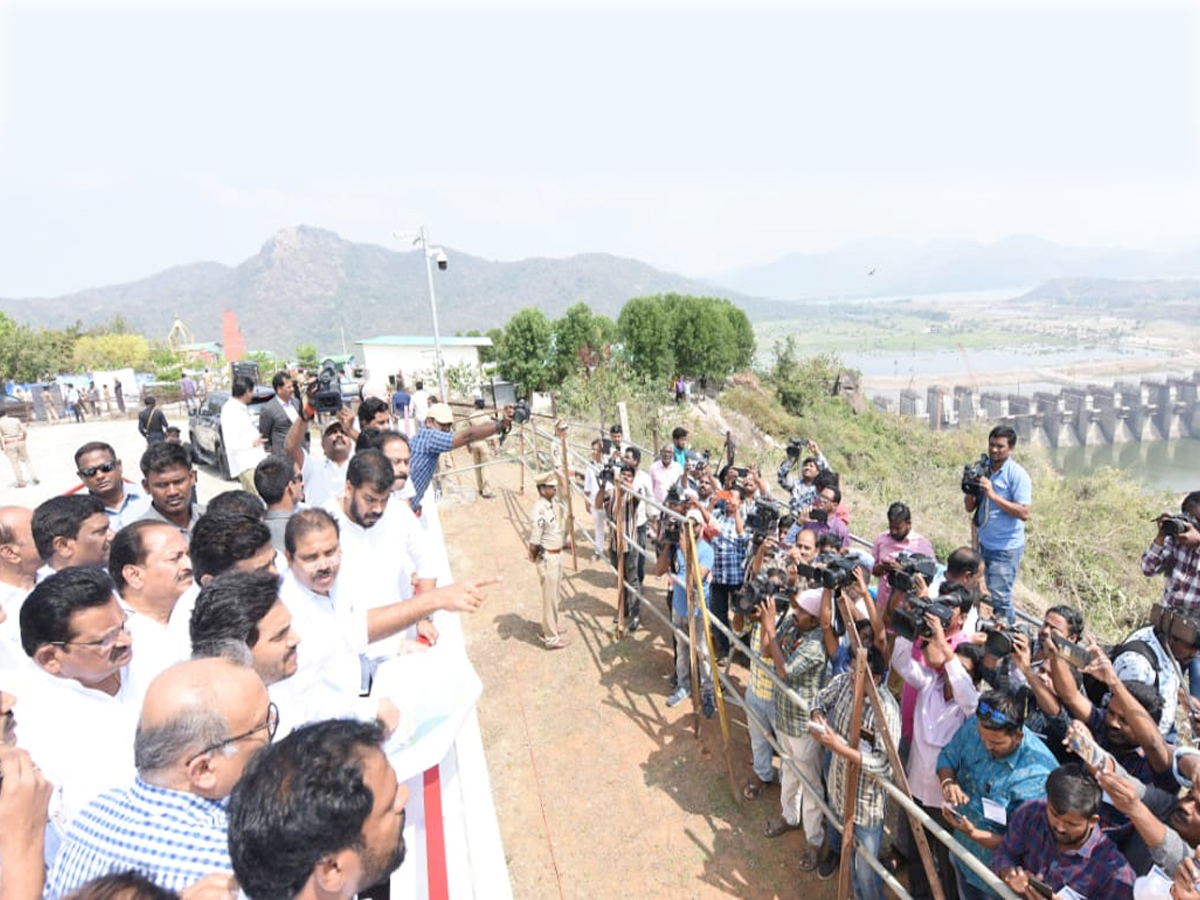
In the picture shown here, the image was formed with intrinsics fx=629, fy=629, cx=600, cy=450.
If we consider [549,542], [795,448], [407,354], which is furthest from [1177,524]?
[407,354]

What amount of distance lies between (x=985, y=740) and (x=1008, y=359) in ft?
422

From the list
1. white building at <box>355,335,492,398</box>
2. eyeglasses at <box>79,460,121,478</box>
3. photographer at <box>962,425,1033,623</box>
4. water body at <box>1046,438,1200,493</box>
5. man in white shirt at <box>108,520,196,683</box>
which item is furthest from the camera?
water body at <box>1046,438,1200,493</box>

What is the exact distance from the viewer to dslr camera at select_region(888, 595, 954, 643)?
2.77 meters

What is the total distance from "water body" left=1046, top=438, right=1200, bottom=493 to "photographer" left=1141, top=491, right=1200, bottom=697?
4942 centimetres

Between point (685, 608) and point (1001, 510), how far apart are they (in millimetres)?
2513

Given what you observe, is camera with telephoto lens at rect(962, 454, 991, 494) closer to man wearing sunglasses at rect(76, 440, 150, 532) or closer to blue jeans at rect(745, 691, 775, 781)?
blue jeans at rect(745, 691, 775, 781)

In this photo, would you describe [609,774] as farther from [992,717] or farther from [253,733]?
[253,733]

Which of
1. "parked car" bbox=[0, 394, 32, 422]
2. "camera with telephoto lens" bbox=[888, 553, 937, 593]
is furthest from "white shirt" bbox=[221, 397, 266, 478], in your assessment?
"parked car" bbox=[0, 394, 32, 422]

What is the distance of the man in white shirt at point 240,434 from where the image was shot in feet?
18.7

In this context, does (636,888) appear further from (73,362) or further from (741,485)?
(73,362)

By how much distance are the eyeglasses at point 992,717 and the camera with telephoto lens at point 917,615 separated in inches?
14.8

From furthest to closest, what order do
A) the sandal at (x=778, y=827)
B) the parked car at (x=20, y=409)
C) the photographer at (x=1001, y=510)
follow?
the parked car at (x=20, y=409) → the photographer at (x=1001, y=510) → the sandal at (x=778, y=827)

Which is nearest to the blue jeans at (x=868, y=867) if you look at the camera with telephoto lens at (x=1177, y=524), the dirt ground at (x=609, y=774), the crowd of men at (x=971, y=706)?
the crowd of men at (x=971, y=706)

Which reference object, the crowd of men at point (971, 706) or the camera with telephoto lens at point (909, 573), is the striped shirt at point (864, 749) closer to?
the crowd of men at point (971, 706)
